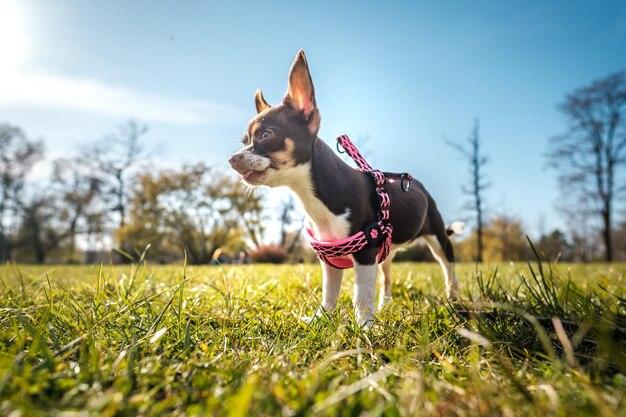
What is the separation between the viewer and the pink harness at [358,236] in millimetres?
2756

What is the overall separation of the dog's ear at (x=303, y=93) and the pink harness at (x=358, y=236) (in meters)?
0.47

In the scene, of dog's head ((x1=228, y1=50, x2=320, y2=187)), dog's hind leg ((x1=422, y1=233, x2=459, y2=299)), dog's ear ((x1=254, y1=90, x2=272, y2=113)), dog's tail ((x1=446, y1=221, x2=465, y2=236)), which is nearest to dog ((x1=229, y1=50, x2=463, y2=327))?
dog's head ((x1=228, y1=50, x2=320, y2=187))

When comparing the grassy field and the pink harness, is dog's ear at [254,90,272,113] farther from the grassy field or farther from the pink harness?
the grassy field

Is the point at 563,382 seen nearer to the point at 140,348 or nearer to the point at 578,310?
the point at 578,310

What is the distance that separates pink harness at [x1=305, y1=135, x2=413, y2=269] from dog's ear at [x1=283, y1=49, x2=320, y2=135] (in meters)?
0.47

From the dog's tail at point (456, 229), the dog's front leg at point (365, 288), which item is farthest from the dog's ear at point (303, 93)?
the dog's tail at point (456, 229)

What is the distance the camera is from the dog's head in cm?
269

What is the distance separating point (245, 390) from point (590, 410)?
985 mm

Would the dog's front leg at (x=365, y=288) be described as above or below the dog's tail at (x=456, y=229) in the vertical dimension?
below

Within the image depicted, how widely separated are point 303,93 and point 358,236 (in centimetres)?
118

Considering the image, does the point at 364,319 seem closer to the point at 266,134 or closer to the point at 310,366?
the point at 310,366

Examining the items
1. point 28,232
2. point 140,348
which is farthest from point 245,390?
point 28,232

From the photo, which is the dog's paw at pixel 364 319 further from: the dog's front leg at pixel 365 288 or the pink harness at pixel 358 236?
the pink harness at pixel 358 236

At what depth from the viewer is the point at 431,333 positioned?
7.33 ft
